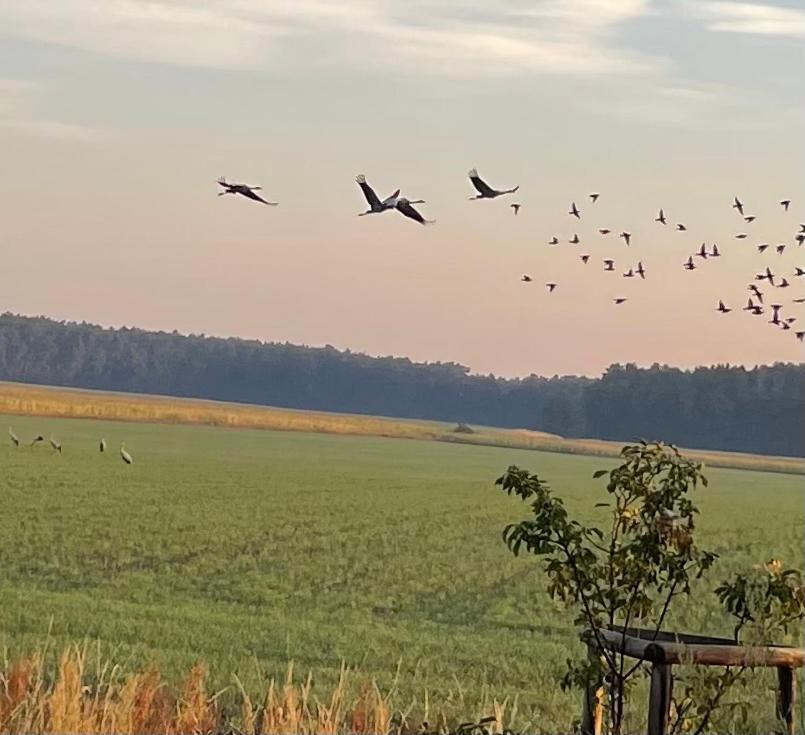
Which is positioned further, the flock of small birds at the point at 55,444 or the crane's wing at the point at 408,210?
the flock of small birds at the point at 55,444

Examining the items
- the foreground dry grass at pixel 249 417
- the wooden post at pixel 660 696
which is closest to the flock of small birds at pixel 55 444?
the foreground dry grass at pixel 249 417

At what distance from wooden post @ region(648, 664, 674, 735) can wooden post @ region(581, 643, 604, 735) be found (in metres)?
0.30

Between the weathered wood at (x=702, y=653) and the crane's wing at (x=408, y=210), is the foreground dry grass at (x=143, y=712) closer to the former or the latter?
the weathered wood at (x=702, y=653)

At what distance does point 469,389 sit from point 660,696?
1098 cm

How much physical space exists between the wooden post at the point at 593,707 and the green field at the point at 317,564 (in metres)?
0.42

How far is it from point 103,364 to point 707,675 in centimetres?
1325

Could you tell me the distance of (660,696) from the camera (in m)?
3.14

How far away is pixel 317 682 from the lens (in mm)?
6969

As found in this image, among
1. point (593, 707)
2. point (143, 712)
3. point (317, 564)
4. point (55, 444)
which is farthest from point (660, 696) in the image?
point (55, 444)

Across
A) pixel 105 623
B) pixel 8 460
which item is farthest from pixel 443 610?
pixel 8 460

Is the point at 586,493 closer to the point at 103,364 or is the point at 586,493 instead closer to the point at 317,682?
the point at 103,364

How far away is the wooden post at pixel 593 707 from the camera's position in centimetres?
346

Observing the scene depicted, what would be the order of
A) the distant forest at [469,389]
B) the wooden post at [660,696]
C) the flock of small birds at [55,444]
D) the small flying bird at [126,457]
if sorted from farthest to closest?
the flock of small birds at [55,444] → the small flying bird at [126,457] → the distant forest at [469,389] → the wooden post at [660,696]

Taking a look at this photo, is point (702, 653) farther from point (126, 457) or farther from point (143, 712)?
point (126, 457)
